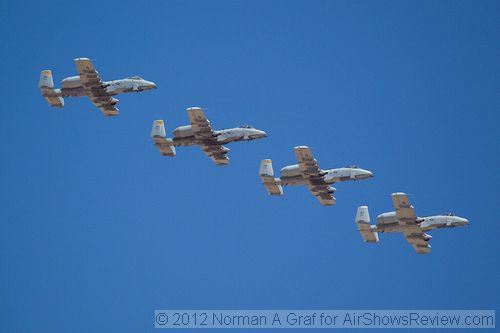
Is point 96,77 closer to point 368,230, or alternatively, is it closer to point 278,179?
point 278,179

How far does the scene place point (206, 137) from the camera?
174000 millimetres

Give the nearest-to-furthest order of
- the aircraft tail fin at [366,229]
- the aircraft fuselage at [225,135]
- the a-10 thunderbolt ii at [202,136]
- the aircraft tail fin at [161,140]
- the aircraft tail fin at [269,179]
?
the a-10 thunderbolt ii at [202,136] < the aircraft fuselage at [225,135] < the aircraft tail fin at [366,229] < the aircraft tail fin at [161,140] < the aircraft tail fin at [269,179]

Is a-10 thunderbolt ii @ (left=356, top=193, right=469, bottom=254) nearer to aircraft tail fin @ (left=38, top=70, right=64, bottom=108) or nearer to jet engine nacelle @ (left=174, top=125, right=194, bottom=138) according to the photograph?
jet engine nacelle @ (left=174, top=125, right=194, bottom=138)

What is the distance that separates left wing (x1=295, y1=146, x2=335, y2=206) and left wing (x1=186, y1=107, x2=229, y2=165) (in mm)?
8753

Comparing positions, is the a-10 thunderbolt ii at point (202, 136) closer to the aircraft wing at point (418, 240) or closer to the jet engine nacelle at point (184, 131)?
the jet engine nacelle at point (184, 131)

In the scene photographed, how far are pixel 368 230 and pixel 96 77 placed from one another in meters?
32.4

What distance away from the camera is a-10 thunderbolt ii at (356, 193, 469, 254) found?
17075 cm

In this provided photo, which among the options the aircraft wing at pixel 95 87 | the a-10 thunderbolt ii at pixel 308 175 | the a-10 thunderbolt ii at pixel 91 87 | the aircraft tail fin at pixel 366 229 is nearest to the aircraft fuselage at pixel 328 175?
the a-10 thunderbolt ii at pixel 308 175

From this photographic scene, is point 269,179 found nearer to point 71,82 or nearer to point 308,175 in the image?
point 308,175

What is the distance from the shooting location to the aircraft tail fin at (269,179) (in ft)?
579

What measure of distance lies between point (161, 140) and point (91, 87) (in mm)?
9117

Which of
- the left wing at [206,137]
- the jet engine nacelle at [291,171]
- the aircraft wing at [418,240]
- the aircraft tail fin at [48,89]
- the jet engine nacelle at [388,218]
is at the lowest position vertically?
the jet engine nacelle at [388,218]

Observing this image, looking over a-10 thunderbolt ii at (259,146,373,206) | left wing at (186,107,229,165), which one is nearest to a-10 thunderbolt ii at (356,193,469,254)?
a-10 thunderbolt ii at (259,146,373,206)

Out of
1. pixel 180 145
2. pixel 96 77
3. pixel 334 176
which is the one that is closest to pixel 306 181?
A: pixel 334 176
